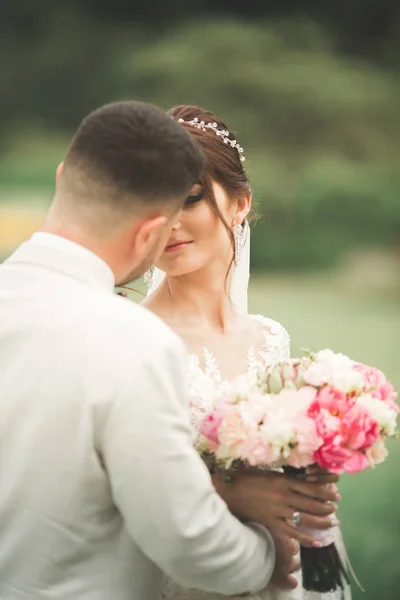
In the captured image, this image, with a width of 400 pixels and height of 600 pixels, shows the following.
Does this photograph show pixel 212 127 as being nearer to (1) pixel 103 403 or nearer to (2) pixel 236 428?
(2) pixel 236 428

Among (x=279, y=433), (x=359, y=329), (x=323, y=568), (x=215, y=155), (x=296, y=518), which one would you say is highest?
(x=215, y=155)

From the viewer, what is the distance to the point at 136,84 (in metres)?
4.00

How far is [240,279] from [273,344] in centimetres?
26

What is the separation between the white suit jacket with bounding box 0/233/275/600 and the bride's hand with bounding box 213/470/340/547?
0.23 metres

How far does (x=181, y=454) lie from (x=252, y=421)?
0.33 m

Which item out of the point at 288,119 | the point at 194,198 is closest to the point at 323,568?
the point at 194,198

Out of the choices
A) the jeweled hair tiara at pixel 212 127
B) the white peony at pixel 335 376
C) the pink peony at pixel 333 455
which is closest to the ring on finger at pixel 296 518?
the pink peony at pixel 333 455

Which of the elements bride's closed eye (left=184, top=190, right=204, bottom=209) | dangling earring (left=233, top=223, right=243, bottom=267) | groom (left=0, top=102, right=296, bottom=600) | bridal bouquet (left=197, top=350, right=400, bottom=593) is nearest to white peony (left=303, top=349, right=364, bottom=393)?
bridal bouquet (left=197, top=350, right=400, bottom=593)

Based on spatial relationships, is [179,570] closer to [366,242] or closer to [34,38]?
[366,242]

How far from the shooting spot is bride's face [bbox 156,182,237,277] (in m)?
2.02

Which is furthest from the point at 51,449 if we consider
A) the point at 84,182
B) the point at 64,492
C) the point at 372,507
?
the point at 372,507

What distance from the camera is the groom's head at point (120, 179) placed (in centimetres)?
128

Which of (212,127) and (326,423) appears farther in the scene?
(212,127)

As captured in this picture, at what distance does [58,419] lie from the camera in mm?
1199
